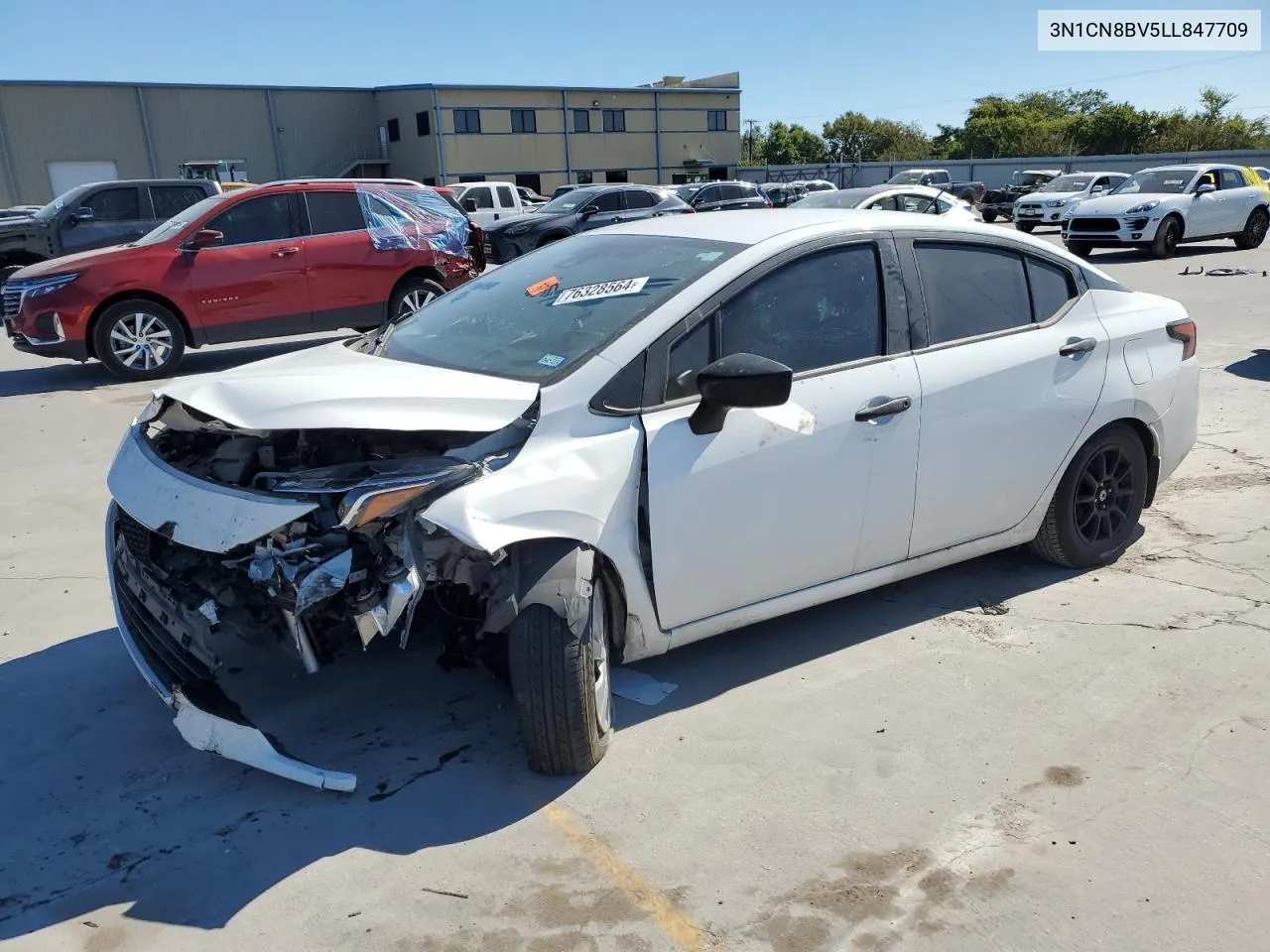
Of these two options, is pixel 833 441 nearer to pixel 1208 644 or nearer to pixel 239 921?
pixel 1208 644

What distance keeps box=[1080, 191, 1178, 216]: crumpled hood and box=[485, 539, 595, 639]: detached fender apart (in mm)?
19003

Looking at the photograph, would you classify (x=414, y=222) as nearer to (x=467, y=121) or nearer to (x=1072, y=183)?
(x=1072, y=183)

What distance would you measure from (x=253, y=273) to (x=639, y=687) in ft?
26.1

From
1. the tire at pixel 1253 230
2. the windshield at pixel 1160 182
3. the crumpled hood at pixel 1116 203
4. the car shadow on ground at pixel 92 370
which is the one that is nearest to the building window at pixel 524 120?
the windshield at pixel 1160 182

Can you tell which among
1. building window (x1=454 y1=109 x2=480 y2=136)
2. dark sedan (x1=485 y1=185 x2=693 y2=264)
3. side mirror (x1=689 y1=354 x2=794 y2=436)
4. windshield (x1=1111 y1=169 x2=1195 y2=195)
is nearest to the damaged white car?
side mirror (x1=689 y1=354 x2=794 y2=436)

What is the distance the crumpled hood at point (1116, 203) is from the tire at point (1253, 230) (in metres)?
2.64

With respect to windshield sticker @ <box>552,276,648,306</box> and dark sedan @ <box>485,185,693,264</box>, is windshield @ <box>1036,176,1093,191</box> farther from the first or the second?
windshield sticker @ <box>552,276,648,306</box>

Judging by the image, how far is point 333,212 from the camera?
10695mm

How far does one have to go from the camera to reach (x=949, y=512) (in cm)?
398

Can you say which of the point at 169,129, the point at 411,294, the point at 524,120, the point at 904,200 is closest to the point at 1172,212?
the point at 904,200

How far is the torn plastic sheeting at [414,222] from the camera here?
428 inches

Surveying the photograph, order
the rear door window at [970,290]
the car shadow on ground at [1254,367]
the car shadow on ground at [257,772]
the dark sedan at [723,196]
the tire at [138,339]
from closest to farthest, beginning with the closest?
1. the car shadow on ground at [257,772]
2. the rear door window at [970,290]
3. the car shadow on ground at [1254,367]
4. the tire at [138,339]
5. the dark sedan at [723,196]

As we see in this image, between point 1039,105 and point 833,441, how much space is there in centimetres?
9876

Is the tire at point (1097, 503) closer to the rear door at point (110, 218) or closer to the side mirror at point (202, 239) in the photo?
the side mirror at point (202, 239)
